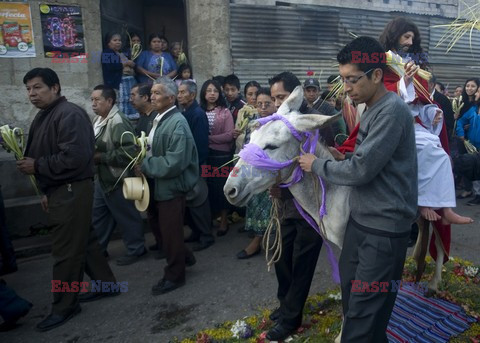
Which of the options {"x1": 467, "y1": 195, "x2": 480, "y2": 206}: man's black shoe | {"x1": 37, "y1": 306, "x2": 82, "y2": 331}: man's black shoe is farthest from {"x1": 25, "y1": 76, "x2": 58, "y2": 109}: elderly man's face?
{"x1": 467, "y1": 195, "x2": 480, "y2": 206}: man's black shoe

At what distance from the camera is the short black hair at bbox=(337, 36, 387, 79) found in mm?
2285

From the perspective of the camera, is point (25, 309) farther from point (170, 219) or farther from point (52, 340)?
point (170, 219)

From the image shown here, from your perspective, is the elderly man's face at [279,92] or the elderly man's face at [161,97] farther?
the elderly man's face at [161,97]

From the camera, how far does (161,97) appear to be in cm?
435

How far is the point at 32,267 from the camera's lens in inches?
212

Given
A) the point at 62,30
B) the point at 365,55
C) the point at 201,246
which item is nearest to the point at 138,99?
the point at 201,246

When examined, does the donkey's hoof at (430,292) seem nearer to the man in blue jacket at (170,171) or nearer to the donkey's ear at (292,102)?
the donkey's ear at (292,102)

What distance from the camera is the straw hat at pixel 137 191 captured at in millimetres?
4137

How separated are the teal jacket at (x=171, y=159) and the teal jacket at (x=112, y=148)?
1.54ft

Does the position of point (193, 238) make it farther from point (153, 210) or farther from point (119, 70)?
point (119, 70)

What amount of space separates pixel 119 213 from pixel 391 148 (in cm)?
400

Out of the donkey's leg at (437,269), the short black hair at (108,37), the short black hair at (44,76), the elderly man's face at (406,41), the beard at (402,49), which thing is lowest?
the donkey's leg at (437,269)

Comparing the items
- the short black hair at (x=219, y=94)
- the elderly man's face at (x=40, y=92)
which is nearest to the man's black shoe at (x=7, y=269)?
the elderly man's face at (x=40, y=92)

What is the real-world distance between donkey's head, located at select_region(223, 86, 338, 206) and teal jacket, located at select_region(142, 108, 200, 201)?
1.59m
